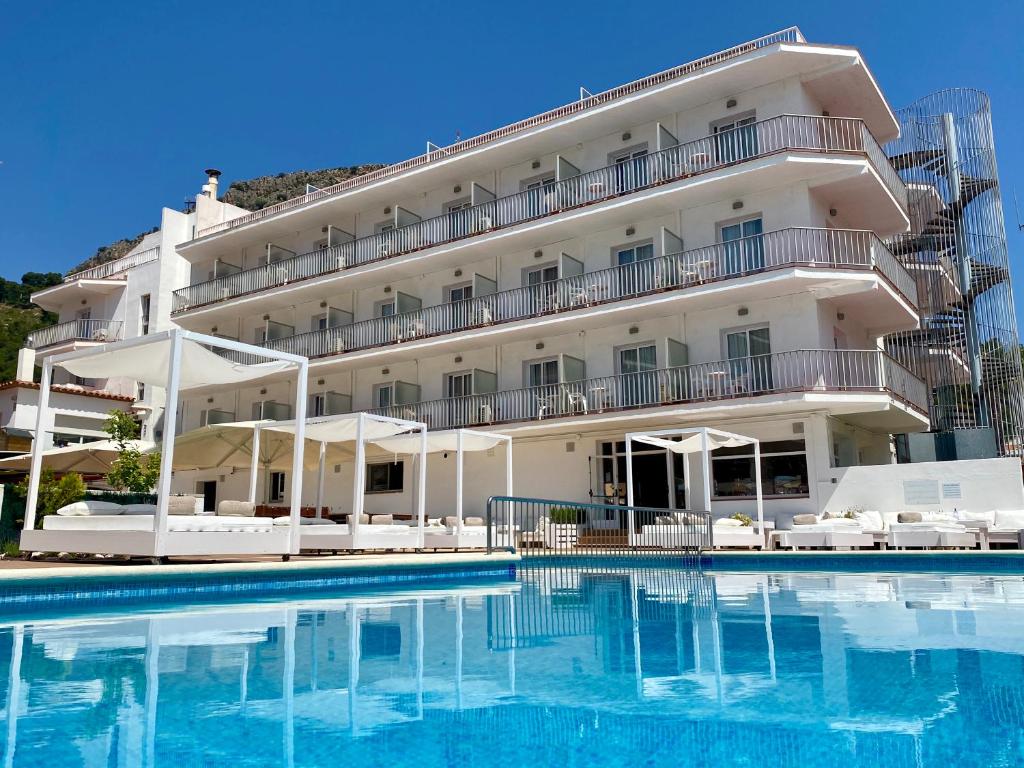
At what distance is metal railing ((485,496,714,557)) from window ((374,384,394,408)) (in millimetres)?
6211

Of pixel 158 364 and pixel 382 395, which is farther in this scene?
pixel 382 395

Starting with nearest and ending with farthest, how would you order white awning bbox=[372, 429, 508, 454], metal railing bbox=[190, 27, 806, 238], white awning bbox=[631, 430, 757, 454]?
white awning bbox=[372, 429, 508, 454] → white awning bbox=[631, 430, 757, 454] → metal railing bbox=[190, 27, 806, 238]

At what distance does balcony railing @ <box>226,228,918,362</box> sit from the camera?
1838 centimetres

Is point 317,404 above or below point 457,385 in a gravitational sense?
below

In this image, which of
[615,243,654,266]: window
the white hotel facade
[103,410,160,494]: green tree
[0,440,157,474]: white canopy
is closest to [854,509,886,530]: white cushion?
the white hotel facade

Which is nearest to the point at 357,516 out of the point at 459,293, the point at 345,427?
the point at 345,427

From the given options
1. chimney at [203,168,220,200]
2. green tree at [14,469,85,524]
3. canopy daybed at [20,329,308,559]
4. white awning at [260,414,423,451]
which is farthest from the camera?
chimney at [203,168,220,200]

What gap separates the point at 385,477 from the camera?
25625mm

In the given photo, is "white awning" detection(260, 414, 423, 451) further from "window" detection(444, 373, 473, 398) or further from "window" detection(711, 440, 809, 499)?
"window" detection(711, 440, 809, 499)

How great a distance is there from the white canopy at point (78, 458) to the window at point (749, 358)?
1441 centimetres

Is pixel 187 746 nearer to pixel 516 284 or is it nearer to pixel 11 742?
pixel 11 742

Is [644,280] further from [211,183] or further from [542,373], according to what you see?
[211,183]

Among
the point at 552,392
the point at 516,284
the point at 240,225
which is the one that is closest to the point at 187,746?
the point at 552,392

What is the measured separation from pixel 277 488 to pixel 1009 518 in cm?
2219
